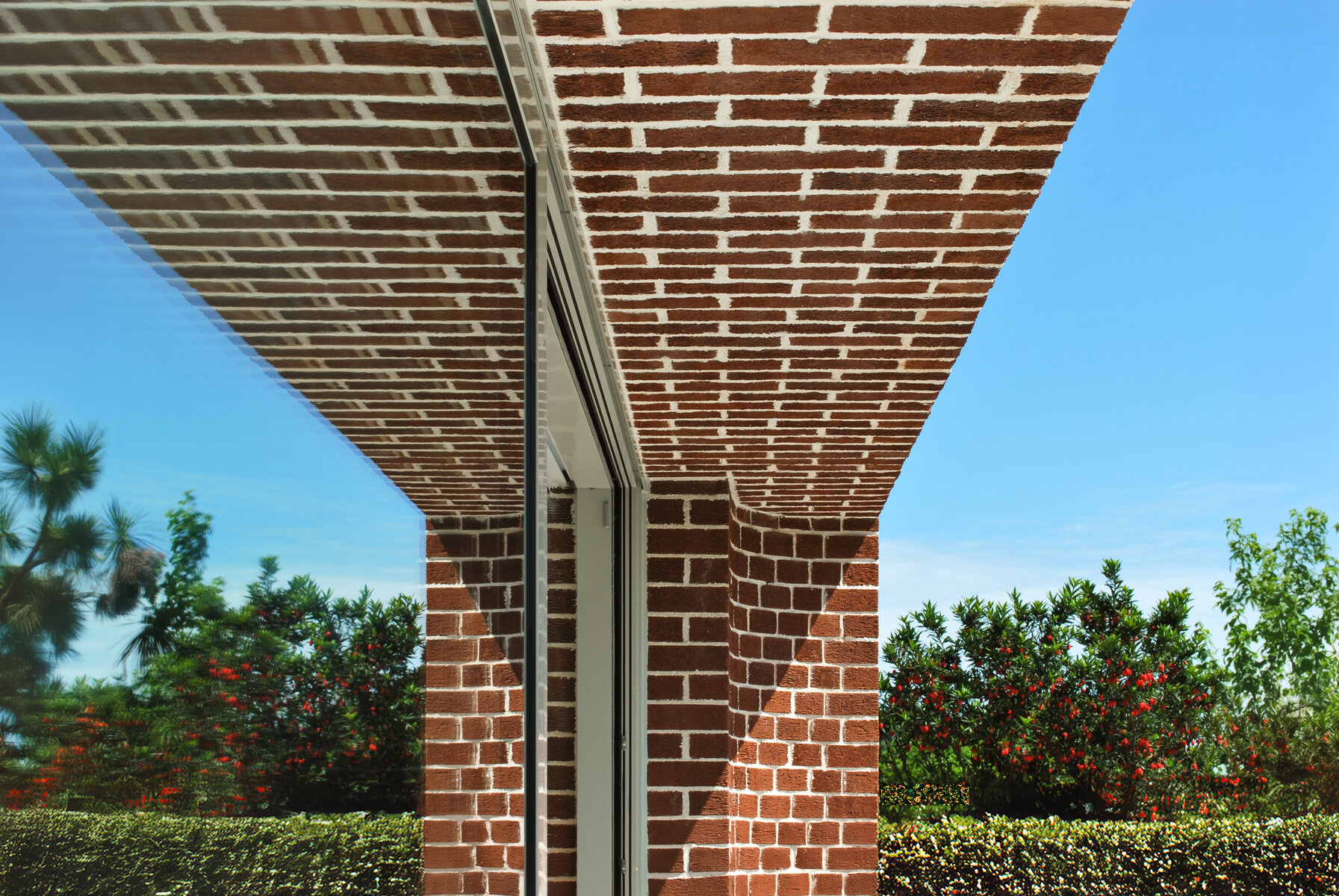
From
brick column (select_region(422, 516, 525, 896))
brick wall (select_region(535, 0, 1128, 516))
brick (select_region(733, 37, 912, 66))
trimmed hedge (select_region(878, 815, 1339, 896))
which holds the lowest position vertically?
trimmed hedge (select_region(878, 815, 1339, 896))

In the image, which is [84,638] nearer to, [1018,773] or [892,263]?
[892,263]

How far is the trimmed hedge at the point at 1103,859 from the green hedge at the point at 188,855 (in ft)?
29.9

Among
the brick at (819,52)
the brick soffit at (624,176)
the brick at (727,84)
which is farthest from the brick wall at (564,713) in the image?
the brick at (819,52)

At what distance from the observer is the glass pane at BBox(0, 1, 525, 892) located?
388 mm

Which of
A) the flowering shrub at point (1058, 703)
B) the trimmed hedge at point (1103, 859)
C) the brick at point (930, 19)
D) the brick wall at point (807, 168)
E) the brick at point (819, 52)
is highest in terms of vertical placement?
the brick at point (930, 19)

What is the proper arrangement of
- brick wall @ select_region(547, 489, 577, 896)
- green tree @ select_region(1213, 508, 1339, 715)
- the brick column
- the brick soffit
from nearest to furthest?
the brick soffit < the brick column < brick wall @ select_region(547, 489, 577, 896) < green tree @ select_region(1213, 508, 1339, 715)

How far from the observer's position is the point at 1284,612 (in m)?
13.9

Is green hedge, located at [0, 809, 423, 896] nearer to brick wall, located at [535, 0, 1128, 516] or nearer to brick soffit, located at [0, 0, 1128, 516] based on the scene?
brick soffit, located at [0, 0, 1128, 516]

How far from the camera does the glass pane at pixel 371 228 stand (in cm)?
39

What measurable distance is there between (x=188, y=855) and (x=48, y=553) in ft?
0.52

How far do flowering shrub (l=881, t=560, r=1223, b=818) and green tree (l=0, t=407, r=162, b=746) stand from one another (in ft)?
33.5

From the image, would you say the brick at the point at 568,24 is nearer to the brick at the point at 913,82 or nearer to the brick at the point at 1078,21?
the brick at the point at 913,82

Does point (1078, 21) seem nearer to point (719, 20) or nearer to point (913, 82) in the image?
point (913, 82)

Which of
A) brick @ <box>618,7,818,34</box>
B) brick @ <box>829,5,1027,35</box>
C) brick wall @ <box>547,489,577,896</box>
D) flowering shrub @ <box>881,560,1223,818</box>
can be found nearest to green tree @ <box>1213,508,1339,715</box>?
flowering shrub @ <box>881,560,1223,818</box>
